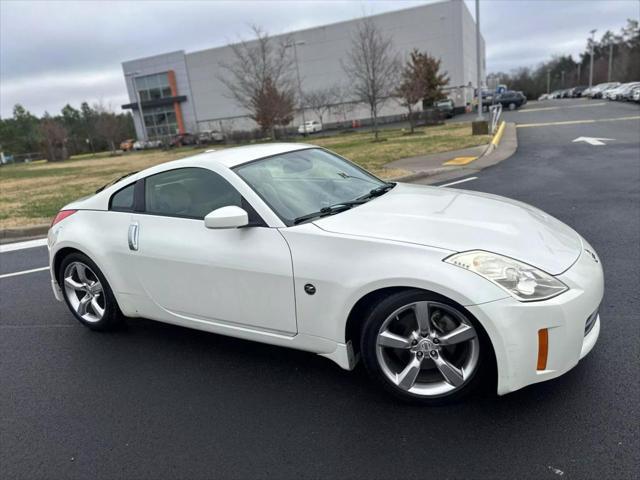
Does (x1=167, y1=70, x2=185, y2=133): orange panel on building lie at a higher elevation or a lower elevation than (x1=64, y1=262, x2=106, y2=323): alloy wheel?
higher

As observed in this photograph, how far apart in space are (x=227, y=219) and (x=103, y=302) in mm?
1857

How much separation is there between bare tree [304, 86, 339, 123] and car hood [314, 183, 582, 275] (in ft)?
169

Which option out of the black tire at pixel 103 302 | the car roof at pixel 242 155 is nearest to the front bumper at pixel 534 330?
the car roof at pixel 242 155

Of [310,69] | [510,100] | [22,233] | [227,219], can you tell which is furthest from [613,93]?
[227,219]

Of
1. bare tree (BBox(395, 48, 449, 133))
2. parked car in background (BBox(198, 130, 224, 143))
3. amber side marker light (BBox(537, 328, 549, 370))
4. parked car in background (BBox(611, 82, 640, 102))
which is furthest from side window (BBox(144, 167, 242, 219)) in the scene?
parked car in background (BBox(198, 130, 224, 143))

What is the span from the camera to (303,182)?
3.52m

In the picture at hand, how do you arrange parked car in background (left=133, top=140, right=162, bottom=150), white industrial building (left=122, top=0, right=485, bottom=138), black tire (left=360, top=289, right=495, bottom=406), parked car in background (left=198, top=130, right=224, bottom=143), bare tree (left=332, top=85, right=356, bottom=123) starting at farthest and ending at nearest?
parked car in background (left=133, top=140, right=162, bottom=150)
bare tree (left=332, top=85, right=356, bottom=123)
white industrial building (left=122, top=0, right=485, bottom=138)
parked car in background (left=198, top=130, right=224, bottom=143)
black tire (left=360, top=289, right=495, bottom=406)

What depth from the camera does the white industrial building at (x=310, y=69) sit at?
51.4m

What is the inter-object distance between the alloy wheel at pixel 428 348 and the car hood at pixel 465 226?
386 mm

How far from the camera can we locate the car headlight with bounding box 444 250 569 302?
2428mm

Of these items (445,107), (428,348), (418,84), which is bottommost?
(428,348)

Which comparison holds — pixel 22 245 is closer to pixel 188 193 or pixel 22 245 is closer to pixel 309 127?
pixel 188 193

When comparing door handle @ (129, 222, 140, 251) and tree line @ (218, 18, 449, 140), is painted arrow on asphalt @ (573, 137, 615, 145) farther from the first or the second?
door handle @ (129, 222, 140, 251)

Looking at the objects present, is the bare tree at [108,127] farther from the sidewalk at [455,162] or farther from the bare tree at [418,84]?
the sidewalk at [455,162]
